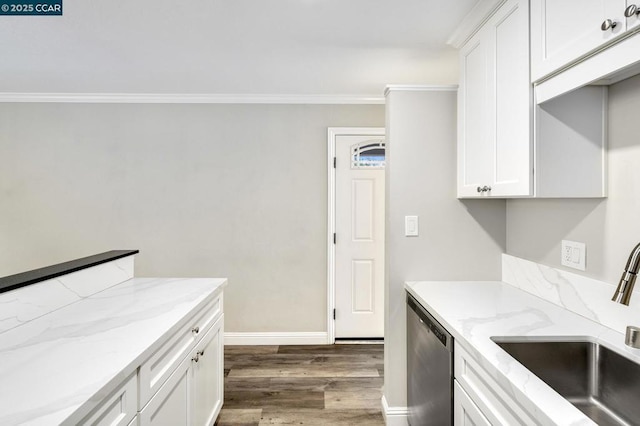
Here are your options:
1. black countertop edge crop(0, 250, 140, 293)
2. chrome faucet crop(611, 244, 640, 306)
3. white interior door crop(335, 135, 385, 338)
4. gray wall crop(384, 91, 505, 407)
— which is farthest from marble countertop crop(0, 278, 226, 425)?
white interior door crop(335, 135, 385, 338)

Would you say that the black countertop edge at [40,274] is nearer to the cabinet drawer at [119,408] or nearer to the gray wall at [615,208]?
the cabinet drawer at [119,408]

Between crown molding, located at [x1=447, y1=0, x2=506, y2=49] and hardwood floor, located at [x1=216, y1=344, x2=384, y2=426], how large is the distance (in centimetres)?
242

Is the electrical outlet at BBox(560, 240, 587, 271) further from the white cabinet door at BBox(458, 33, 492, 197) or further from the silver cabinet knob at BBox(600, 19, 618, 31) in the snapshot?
the silver cabinet knob at BBox(600, 19, 618, 31)

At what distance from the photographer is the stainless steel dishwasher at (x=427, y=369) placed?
1.51m

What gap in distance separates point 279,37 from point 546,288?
2.08 m

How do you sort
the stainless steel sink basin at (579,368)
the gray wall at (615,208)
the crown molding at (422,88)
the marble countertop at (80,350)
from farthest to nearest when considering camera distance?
1. the crown molding at (422,88)
2. the gray wall at (615,208)
3. the stainless steel sink basin at (579,368)
4. the marble countertop at (80,350)

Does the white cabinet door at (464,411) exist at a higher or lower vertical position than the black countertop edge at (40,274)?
lower

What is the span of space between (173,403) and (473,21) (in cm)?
240

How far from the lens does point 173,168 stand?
351 cm

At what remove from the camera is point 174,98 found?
348cm

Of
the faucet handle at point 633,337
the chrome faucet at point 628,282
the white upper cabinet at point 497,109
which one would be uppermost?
the white upper cabinet at point 497,109

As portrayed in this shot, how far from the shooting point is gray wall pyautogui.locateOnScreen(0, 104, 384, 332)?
3510 millimetres

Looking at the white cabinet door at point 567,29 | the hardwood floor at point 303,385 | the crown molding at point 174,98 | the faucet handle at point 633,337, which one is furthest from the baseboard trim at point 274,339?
the white cabinet door at point 567,29

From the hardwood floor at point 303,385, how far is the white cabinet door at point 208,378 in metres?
0.27
